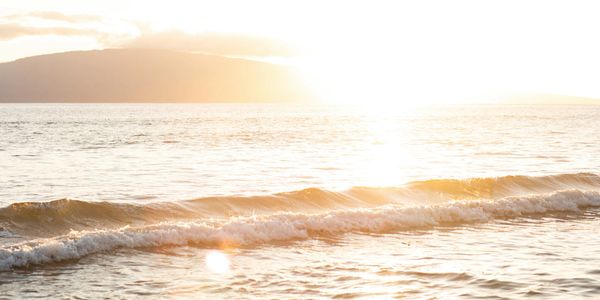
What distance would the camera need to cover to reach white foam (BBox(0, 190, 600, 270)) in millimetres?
17047

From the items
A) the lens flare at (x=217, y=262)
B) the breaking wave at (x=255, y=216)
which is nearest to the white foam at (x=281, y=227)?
the breaking wave at (x=255, y=216)

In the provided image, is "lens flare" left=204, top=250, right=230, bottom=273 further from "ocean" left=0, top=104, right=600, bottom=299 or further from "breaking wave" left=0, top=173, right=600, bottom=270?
"breaking wave" left=0, top=173, right=600, bottom=270

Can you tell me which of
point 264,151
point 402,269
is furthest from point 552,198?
point 264,151

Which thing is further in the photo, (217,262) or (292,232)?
(292,232)

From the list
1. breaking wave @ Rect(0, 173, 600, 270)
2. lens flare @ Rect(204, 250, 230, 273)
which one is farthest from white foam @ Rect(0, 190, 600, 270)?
lens flare @ Rect(204, 250, 230, 273)

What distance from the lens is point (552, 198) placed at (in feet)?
87.4

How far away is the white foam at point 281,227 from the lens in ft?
55.9

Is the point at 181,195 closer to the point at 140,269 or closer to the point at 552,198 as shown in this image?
the point at 140,269

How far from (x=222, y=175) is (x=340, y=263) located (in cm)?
1846

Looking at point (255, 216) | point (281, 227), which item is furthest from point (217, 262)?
point (255, 216)

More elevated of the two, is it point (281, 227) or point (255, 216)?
point (255, 216)

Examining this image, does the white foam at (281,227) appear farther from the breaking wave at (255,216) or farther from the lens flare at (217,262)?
the lens flare at (217,262)

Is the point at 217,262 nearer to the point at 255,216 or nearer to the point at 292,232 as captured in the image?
the point at 292,232

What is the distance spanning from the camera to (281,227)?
20500 mm
